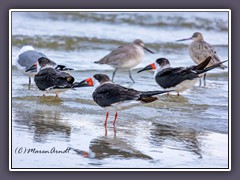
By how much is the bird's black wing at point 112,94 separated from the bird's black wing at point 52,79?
45.7 inches

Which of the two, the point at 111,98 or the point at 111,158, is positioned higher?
the point at 111,98

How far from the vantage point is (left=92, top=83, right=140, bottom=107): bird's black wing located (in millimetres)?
7746

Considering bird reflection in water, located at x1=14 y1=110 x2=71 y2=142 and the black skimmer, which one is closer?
bird reflection in water, located at x1=14 y1=110 x2=71 y2=142

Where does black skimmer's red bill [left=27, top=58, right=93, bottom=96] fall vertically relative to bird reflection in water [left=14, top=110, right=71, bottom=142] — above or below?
above

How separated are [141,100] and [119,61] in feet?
13.1

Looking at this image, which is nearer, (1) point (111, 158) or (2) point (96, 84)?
(1) point (111, 158)

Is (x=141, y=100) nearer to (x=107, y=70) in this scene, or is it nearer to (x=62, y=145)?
(x=62, y=145)

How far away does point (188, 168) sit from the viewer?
6.45 meters

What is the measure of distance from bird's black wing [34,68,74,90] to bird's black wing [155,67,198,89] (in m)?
1.55

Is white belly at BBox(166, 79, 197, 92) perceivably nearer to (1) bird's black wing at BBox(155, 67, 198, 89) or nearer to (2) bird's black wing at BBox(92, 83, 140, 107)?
(1) bird's black wing at BBox(155, 67, 198, 89)

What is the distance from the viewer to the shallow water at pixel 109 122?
6.71 metres

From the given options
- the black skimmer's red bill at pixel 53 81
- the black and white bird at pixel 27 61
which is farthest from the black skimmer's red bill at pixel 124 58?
the black skimmer's red bill at pixel 53 81

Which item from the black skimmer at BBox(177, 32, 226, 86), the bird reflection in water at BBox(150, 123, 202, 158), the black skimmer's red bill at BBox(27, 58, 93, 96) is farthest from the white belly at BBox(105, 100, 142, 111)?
the black skimmer at BBox(177, 32, 226, 86)

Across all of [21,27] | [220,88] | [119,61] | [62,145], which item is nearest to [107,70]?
[119,61]
